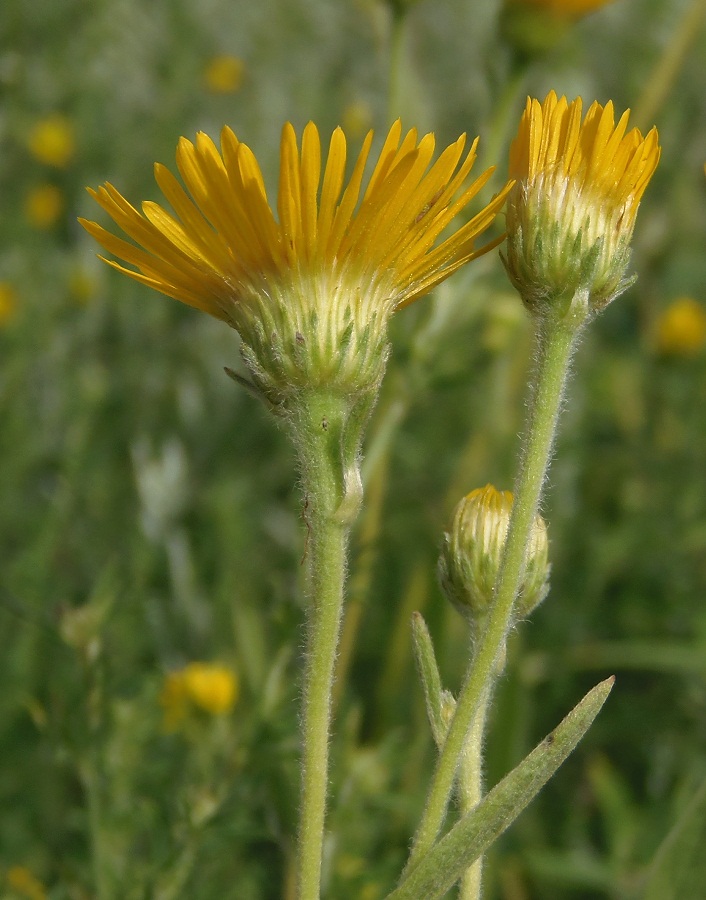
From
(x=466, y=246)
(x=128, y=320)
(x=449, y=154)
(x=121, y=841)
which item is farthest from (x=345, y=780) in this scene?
Result: (x=128, y=320)

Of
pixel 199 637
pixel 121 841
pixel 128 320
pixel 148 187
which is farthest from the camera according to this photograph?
pixel 148 187

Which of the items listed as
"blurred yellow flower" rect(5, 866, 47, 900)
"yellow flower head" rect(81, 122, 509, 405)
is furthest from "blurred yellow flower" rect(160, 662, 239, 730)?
"yellow flower head" rect(81, 122, 509, 405)

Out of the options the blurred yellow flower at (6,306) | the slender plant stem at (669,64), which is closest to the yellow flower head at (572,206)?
the slender plant stem at (669,64)

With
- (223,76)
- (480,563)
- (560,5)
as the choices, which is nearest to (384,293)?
(480,563)

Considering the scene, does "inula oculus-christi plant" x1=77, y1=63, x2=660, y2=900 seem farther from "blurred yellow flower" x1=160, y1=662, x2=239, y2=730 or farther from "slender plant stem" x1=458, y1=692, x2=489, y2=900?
"blurred yellow flower" x1=160, y1=662, x2=239, y2=730

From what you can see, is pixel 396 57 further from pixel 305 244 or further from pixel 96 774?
pixel 96 774

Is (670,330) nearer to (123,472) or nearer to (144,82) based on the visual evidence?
(123,472)
